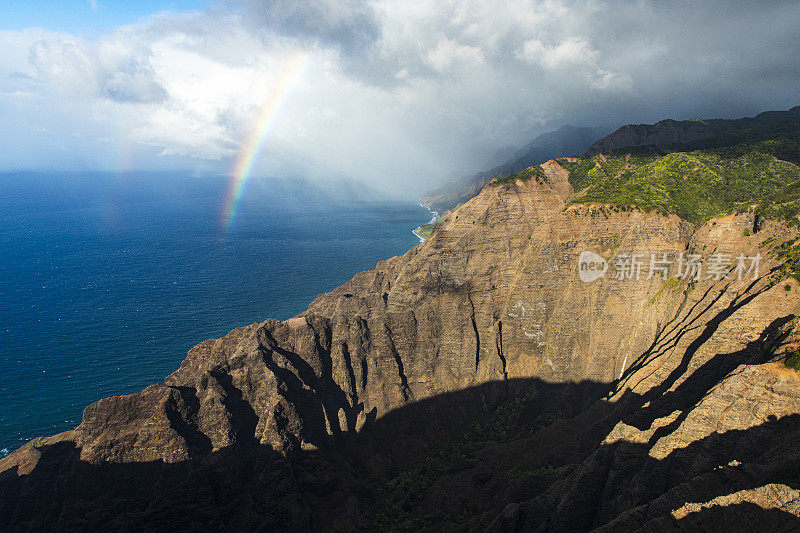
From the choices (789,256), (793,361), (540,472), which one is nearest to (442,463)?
(540,472)

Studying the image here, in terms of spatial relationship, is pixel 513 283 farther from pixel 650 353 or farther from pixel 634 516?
pixel 634 516

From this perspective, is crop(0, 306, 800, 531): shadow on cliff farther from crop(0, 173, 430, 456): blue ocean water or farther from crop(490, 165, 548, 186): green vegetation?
crop(0, 173, 430, 456): blue ocean water

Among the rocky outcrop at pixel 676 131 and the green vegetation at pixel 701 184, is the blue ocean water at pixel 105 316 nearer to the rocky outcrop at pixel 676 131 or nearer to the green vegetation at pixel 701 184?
the green vegetation at pixel 701 184

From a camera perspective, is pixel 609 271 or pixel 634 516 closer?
pixel 634 516

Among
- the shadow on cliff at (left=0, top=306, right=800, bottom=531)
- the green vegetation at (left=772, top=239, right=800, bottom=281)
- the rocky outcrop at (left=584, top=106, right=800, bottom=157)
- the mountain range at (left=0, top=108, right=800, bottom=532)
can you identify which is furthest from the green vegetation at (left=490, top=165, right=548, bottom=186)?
the rocky outcrop at (left=584, top=106, right=800, bottom=157)

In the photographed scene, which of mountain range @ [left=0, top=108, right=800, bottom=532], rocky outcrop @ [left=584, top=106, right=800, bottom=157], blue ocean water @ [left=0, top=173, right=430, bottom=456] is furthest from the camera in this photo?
rocky outcrop @ [left=584, top=106, right=800, bottom=157]

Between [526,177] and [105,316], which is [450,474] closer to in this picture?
[526,177]

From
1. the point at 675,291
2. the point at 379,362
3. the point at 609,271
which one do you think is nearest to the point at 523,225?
the point at 609,271
